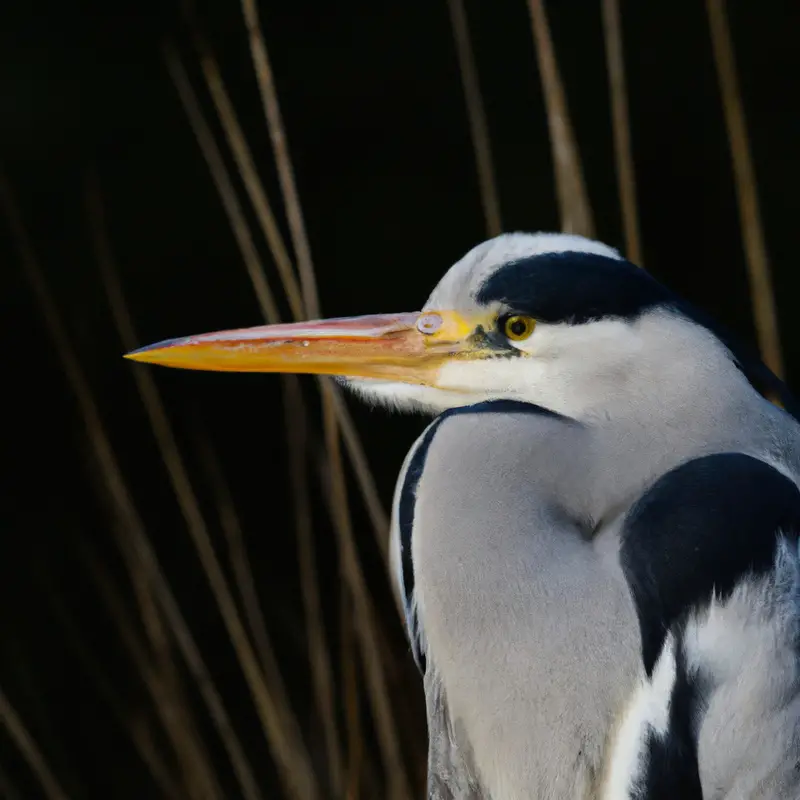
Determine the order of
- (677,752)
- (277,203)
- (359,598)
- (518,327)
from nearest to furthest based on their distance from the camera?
(677,752) < (518,327) < (359,598) < (277,203)

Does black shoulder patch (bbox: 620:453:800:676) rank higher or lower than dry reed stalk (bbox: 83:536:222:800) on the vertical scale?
higher

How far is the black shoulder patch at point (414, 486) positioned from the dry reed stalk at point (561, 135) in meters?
0.24

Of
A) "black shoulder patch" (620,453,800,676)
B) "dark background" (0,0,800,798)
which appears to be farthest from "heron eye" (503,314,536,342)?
"dark background" (0,0,800,798)

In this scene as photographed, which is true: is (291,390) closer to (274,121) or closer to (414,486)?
(274,121)

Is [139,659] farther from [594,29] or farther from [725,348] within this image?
[594,29]

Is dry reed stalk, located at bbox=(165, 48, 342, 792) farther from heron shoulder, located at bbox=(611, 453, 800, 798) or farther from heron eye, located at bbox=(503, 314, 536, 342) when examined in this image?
heron shoulder, located at bbox=(611, 453, 800, 798)

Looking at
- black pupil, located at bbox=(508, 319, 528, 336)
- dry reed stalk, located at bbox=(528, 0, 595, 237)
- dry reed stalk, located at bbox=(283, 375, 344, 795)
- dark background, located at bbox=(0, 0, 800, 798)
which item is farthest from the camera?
dark background, located at bbox=(0, 0, 800, 798)

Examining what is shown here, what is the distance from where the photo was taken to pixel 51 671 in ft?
6.65

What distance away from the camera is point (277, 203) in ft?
6.61

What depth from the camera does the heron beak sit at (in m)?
0.81

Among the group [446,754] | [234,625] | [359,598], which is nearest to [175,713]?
[234,625]

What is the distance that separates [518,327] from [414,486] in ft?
0.42

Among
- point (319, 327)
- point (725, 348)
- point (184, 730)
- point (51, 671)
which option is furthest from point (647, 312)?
point (51, 671)

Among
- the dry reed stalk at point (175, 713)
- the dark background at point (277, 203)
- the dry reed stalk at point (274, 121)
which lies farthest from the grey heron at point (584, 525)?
the dark background at point (277, 203)
